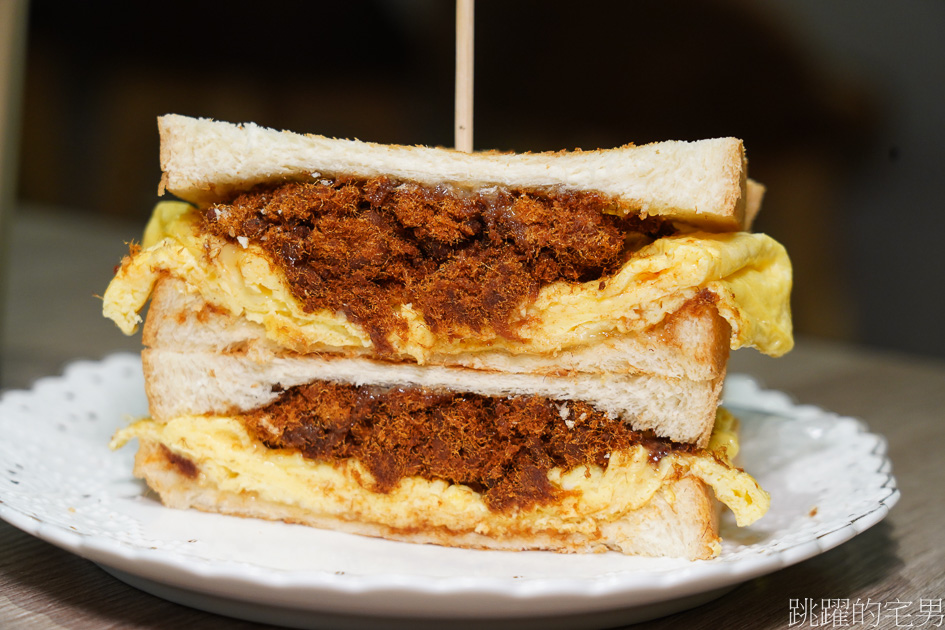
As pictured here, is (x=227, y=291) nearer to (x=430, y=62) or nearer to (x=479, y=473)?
(x=479, y=473)

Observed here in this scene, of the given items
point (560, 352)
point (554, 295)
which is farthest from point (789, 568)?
point (554, 295)

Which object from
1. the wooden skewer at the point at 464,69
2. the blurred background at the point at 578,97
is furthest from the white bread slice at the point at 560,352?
the blurred background at the point at 578,97

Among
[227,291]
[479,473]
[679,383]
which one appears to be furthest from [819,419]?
[227,291]

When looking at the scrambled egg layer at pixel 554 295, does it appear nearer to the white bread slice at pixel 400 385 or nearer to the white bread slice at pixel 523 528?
the white bread slice at pixel 400 385

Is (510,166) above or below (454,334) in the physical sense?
above

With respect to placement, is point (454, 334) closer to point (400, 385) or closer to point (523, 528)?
point (400, 385)

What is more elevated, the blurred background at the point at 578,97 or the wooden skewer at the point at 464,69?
the blurred background at the point at 578,97

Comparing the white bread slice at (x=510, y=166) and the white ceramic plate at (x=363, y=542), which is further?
the white bread slice at (x=510, y=166)
